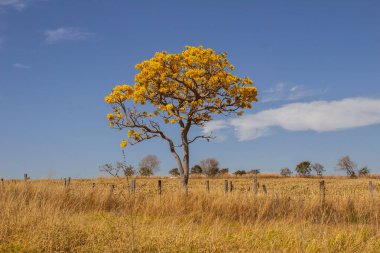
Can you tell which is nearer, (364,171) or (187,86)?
(187,86)

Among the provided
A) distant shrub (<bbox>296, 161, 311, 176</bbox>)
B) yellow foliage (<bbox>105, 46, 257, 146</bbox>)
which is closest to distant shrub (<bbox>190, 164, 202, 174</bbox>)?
distant shrub (<bbox>296, 161, 311, 176</bbox>)

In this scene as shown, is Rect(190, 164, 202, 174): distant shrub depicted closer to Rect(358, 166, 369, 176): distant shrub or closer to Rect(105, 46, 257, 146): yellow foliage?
Rect(358, 166, 369, 176): distant shrub

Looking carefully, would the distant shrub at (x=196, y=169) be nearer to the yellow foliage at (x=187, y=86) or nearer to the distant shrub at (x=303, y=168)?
the distant shrub at (x=303, y=168)

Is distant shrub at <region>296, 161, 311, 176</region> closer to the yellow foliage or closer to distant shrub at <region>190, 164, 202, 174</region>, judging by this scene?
distant shrub at <region>190, 164, 202, 174</region>

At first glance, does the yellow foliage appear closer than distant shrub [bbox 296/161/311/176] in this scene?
Yes

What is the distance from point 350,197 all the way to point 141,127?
16869 mm

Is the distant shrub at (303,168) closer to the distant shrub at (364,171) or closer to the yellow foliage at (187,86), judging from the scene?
the distant shrub at (364,171)

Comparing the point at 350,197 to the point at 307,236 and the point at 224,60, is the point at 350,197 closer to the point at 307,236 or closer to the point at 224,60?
the point at 307,236

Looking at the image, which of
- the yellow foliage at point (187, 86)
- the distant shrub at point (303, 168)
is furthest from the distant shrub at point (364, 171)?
the yellow foliage at point (187, 86)

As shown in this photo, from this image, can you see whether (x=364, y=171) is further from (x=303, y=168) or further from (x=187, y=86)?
(x=187, y=86)

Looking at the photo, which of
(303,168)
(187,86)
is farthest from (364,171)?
(187,86)

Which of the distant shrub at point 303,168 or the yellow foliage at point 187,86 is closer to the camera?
the yellow foliage at point 187,86

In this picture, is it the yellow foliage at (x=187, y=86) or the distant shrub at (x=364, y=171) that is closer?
the yellow foliage at (x=187, y=86)

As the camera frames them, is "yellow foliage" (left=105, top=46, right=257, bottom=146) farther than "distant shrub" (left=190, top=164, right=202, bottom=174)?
No
